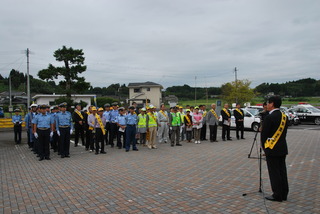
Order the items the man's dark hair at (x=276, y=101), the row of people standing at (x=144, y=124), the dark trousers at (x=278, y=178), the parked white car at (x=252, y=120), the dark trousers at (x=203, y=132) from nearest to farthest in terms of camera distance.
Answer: the dark trousers at (x=278, y=178), the man's dark hair at (x=276, y=101), the row of people standing at (x=144, y=124), the dark trousers at (x=203, y=132), the parked white car at (x=252, y=120)

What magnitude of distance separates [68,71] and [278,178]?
19532 millimetres

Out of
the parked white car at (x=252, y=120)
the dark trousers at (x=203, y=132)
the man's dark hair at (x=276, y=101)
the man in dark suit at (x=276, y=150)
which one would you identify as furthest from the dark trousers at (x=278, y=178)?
the parked white car at (x=252, y=120)

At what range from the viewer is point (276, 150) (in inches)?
198

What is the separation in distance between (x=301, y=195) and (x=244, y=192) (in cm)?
107

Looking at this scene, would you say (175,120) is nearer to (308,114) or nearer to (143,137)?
(143,137)

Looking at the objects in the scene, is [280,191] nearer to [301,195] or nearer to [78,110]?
[301,195]

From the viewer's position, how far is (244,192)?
218 inches

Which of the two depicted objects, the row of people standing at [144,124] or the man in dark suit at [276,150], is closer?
the man in dark suit at [276,150]

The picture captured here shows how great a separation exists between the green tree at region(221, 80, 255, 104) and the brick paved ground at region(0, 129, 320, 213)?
3839 centimetres

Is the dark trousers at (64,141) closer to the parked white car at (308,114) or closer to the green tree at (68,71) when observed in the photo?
the green tree at (68,71)

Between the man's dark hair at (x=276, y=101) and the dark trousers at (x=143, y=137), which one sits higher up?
the man's dark hair at (x=276, y=101)

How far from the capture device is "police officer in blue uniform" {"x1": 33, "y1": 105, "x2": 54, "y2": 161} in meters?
9.83

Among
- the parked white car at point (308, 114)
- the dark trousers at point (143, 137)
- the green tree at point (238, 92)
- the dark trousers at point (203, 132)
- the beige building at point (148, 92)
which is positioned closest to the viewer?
the dark trousers at point (143, 137)

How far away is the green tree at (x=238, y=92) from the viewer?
47.0 meters
